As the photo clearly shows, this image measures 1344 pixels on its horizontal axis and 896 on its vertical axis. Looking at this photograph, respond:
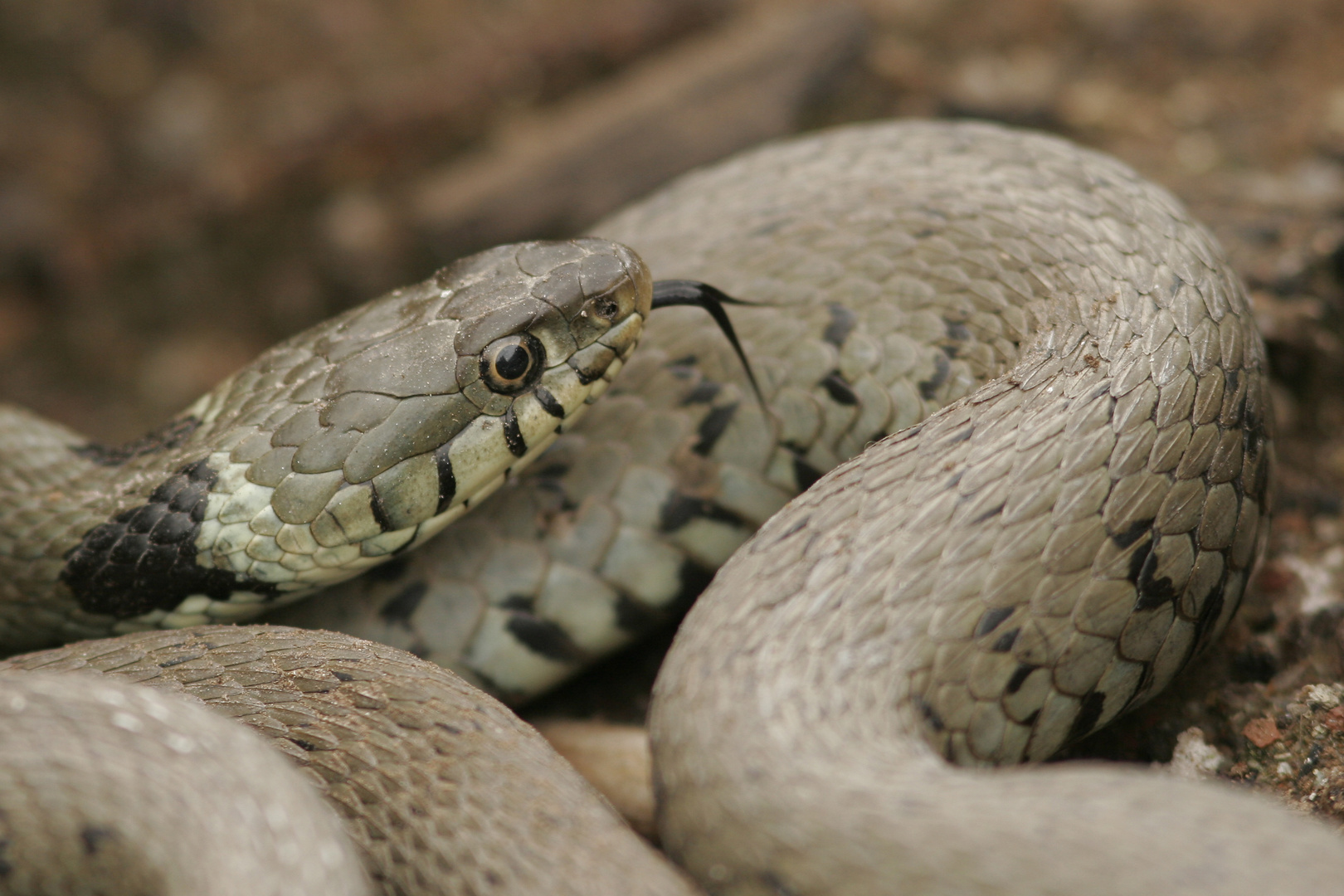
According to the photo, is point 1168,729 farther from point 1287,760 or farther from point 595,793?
point 595,793

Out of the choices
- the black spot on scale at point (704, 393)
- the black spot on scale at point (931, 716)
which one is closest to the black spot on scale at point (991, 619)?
the black spot on scale at point (931, 716)

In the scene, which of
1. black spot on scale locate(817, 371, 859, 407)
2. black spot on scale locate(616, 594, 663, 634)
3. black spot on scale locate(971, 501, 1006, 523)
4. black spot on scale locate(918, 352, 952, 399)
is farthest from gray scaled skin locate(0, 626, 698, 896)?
black spot on scale locate(918, 352, 952, 399)

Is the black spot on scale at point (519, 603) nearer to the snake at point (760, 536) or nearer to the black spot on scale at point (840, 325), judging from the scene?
the snake at point (760, 536)

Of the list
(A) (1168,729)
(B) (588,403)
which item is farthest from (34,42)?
(A) (1168,729)

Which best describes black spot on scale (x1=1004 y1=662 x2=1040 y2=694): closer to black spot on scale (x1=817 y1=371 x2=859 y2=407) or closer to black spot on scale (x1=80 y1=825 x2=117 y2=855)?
black spot on scale (x1=817 y1=371 x2=859 y2=407)

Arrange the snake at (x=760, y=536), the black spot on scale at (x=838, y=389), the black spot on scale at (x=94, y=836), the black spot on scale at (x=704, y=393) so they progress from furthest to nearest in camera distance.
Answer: the black spot on scale at (x=704, y=393), the black spot on scale at (x=838, y=389), the black spot on scale at (x=94, y=836), the snake at (x=760, y=536)

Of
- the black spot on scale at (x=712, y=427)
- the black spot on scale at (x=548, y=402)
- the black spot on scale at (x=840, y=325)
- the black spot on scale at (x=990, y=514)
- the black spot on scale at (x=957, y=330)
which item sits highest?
the black spot on scale at (x=548, y=402)
